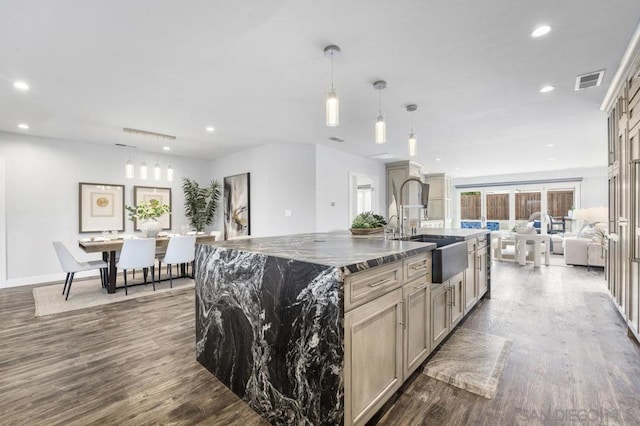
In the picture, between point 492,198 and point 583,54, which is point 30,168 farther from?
point 492,198

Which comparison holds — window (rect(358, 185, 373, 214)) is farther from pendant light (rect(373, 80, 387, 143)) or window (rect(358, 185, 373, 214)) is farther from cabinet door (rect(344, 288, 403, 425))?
cabinet door (rect(344, 288, 403, 425))

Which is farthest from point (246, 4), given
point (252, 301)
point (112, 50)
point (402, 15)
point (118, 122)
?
point (118, 122)

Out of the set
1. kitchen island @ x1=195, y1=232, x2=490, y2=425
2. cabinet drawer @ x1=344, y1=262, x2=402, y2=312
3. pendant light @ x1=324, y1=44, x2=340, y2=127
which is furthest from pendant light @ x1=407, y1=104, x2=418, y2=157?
cabinet drawer @ x1=344, y1=262, x2=402, y2=312

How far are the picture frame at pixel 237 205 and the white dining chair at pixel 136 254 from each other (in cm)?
190

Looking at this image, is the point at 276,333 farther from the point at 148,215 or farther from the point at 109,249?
the point at 148,215

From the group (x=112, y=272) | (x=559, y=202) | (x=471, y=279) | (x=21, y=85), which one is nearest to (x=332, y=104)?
(x=471, y=279)

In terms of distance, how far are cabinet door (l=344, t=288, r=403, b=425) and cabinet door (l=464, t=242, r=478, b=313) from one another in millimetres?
1504

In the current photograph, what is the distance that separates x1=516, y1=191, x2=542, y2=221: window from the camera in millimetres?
10000

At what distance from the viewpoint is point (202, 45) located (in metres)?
2.27

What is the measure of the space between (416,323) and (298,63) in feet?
7.45

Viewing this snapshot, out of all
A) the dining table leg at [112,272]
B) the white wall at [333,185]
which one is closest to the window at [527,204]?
the white wall at [333,185]

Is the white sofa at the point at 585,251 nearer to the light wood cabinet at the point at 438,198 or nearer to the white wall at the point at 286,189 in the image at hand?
the light wood cabinet at the point at 438,198

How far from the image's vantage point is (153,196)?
620 centimetres

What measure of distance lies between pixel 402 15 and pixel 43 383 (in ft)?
11.5
